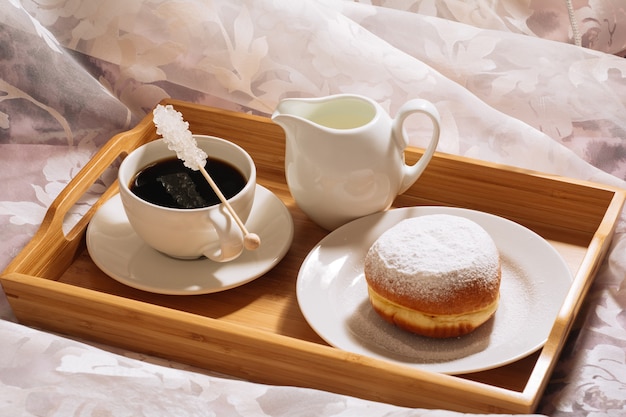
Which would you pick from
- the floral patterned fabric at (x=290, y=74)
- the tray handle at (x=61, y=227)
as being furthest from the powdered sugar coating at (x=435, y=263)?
the tray handle at (x=61, y=227)

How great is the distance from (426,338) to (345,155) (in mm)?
232

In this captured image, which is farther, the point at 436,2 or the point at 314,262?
the point at 436,2

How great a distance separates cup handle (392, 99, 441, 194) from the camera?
3.39ft

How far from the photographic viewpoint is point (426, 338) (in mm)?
909

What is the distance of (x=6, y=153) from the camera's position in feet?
4.04

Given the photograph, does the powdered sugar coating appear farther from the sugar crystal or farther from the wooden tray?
the sugar crystal

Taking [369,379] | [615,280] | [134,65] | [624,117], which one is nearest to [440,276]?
[369,379]

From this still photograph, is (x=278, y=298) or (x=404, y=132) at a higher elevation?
(x=404, y=132)

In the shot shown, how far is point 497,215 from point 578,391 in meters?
0.30

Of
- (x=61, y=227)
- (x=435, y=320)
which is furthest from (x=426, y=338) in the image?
(x=61, y=227)

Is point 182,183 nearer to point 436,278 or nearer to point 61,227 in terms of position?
point 61,227

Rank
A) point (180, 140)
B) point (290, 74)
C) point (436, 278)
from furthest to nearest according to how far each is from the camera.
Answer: point (290, 74) → point (180, 140) → point (436, 278)

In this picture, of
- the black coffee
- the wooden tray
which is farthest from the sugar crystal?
the wooden tray

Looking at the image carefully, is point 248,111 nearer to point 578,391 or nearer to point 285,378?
point 285,378
